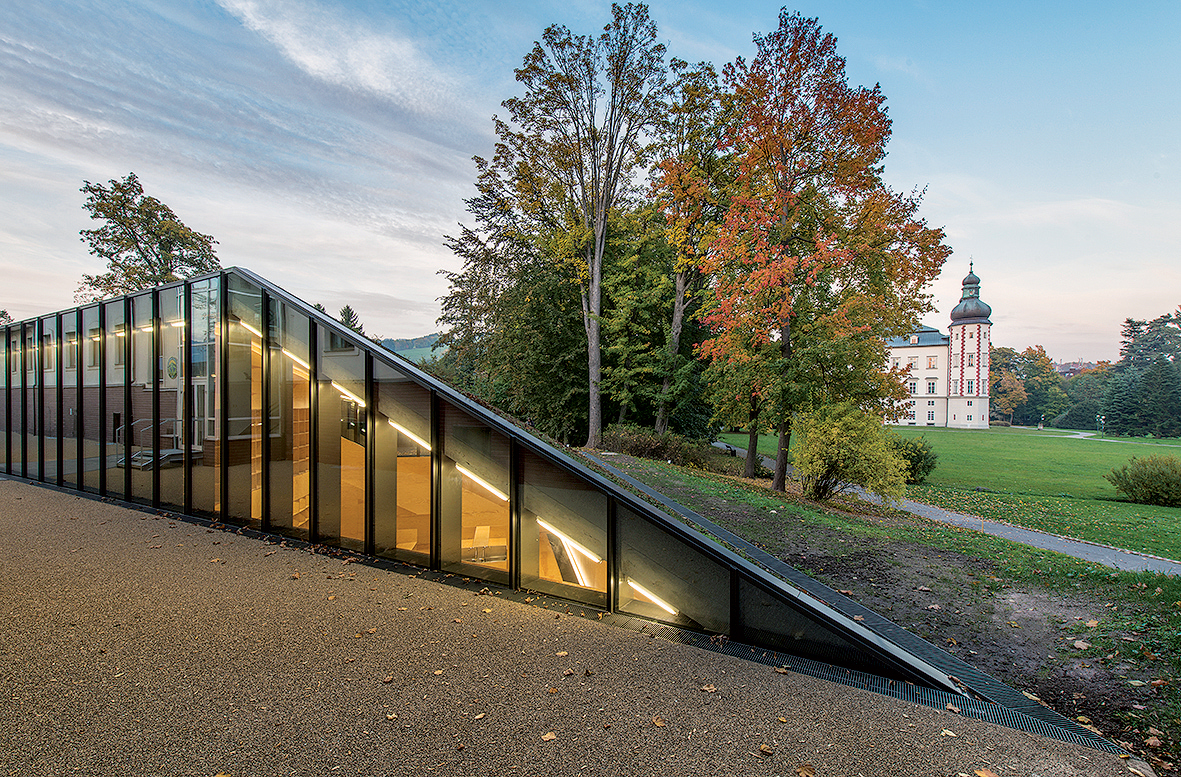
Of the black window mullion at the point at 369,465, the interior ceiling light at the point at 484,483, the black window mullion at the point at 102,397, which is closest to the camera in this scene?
the interior ceiling light at the point at 484,483

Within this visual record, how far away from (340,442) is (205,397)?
12.9ft

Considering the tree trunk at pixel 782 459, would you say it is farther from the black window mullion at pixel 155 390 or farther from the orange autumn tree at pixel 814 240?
the black window mullion at pixel 155 390

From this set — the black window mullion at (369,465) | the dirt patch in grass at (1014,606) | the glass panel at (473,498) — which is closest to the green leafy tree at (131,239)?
the black window mullion at (369,465)

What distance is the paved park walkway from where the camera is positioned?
29.5ft

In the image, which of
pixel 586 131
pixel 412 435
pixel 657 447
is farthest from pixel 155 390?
pixel 586 131

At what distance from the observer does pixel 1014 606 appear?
602 cm

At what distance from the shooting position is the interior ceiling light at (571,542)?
5855 mm

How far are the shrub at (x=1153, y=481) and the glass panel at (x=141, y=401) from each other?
30.2m

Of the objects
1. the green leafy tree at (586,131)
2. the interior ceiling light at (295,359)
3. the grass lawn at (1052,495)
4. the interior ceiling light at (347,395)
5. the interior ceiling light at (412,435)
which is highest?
the green leafy tree at (586,131)

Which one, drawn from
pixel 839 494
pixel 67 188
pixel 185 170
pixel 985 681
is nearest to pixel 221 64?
pixel 185 170

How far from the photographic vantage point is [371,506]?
716 cm

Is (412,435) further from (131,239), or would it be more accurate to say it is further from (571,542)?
(131,239)

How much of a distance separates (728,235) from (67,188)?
119 feet

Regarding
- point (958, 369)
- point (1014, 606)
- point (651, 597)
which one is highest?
point (958, 369)
